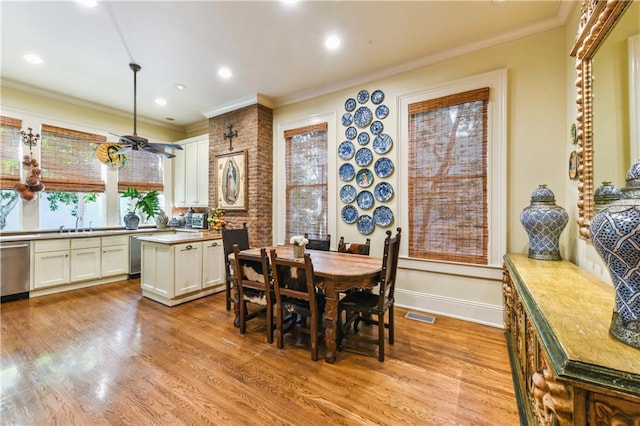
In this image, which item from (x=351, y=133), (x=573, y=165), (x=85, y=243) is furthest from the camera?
(x=85, y=243)

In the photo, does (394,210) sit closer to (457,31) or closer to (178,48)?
(457,31)

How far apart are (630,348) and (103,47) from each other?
4.78m

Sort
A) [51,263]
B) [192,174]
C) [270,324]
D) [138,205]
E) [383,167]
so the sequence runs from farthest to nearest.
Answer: [192,174]
[138,205]
[51,263]
[383,167]
[270,324]

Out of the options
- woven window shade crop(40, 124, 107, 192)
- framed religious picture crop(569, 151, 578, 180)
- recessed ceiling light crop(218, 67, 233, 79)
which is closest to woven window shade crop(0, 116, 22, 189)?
woven window shade crop(40, 124, 107, 192)

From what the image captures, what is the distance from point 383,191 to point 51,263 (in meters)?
4.98

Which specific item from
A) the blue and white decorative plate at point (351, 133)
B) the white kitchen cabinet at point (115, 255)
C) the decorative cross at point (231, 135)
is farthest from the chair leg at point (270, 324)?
the white kitchen cabinet at point (115, 255)

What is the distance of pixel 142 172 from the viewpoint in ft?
18.2

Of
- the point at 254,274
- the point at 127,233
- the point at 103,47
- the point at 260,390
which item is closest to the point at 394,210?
the point at 254,274

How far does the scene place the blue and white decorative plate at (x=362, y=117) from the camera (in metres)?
3.72

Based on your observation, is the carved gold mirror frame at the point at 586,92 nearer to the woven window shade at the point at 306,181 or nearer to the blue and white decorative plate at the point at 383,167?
the blue and white decorative plate at the point at 383,167

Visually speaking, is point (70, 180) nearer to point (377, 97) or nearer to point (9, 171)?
point (9, 171)

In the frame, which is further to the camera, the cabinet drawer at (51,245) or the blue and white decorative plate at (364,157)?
the cabinet drawer at (51,245)

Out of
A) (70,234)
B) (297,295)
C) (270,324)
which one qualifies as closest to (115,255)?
(70,234)

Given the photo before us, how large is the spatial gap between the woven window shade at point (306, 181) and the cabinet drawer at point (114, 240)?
291 centimetres
